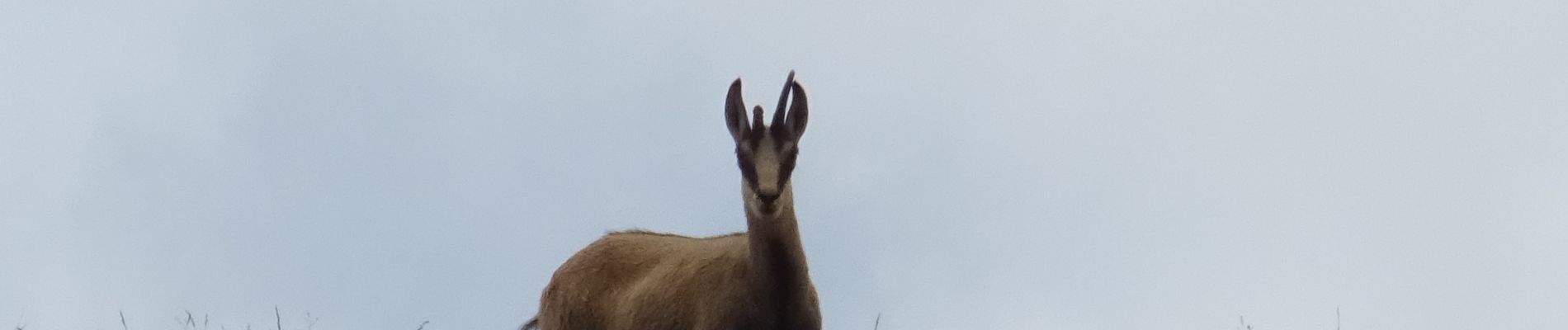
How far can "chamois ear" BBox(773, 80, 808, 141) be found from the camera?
8.73 m

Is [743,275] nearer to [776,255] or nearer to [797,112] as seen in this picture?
[776,255]

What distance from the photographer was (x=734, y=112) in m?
8.86

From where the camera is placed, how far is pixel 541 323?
33.8 ft

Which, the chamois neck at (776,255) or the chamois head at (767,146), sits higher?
the chamois head at (767,146)

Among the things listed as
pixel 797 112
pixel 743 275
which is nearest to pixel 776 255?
pixel 743 275

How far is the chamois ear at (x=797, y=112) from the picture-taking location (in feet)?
28.6

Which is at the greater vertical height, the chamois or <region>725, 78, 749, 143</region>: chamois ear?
<region>725, 78, 749, 143</region>: chamois ear

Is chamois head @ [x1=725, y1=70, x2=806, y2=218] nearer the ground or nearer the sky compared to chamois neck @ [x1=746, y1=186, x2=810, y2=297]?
nearer the sky

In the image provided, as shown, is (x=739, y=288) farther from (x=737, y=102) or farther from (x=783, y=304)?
(x=737, y=102)

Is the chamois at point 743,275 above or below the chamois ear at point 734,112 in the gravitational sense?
below

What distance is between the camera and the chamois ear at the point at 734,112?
879cm

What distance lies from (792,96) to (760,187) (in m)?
0.76

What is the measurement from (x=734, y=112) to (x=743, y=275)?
794mm

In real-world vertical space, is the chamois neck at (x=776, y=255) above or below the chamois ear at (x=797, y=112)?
below
